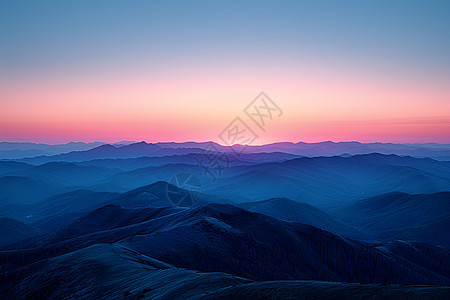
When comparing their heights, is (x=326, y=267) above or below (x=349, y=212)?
above

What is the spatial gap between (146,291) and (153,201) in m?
103

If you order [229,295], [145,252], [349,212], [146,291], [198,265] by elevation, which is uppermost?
[229,295]

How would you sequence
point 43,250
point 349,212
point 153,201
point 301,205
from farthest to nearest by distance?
point 349,212
point 301,205
point 153,201
point 43,250

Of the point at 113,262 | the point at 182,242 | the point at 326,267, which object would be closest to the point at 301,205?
the point at 326,267

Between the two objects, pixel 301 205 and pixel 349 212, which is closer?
pixel 301 205

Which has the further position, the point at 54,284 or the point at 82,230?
the point at 82,230

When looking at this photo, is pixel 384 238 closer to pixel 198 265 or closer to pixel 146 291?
pixel 198 265

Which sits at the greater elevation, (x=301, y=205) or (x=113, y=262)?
(x=113, y=262)

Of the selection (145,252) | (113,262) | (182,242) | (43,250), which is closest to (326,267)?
(182,242)

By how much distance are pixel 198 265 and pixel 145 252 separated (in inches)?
222

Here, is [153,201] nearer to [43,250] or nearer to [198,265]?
[43,250]

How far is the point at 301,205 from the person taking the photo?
130500 millimetres

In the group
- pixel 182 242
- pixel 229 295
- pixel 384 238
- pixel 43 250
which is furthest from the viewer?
pixel 384 238

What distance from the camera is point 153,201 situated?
117562mm
